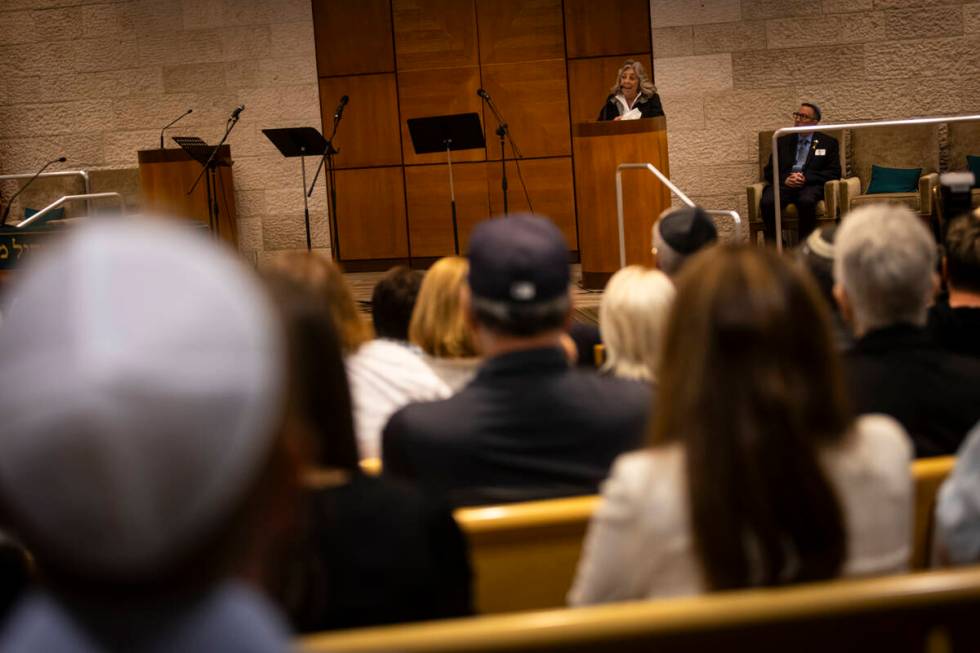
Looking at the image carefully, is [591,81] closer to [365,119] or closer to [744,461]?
[365,119]

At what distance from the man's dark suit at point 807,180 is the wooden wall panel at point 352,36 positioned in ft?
11.7

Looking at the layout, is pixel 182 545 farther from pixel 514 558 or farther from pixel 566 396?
pixel 566 396

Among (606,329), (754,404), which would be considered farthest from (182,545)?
(606,329)

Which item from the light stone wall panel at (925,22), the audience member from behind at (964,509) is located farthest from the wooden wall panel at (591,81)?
the audience member from behind at (964,509)

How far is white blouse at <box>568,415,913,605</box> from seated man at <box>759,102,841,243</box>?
7.32 meters

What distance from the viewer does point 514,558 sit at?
1862 millimetres

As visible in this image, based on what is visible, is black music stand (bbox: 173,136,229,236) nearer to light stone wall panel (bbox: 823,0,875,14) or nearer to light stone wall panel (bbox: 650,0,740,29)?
light stone wall panel (bbox: 650,0,740,29)

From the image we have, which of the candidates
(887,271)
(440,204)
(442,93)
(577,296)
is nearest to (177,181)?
(440,204)

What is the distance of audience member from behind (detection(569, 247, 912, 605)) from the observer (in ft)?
4.80

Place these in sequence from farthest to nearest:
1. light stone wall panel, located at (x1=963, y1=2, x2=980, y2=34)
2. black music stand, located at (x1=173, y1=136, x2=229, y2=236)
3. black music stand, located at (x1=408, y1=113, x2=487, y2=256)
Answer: light stone wall panel, located at (x1=963, y1=2, x2=980, y2=34) → black music stand, located at (x1=173, y1=136, x2=229, y2=236) → black music stand, located at (x1=408, y1=113, x2=487, y2=256)

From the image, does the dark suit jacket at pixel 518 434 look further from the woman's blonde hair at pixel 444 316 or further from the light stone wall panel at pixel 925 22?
the light stone wall panel at pixel 925 22

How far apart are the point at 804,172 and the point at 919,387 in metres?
7.05

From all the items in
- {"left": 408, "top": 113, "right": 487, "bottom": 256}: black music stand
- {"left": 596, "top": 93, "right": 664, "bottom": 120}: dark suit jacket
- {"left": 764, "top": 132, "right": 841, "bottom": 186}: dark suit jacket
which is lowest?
{"left": 764, "top": 132, "right": 841, "bottom": 186}: dark suit jacket

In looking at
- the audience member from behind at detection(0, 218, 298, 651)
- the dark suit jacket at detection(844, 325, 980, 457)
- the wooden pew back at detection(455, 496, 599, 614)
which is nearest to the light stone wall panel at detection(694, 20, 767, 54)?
the dark suit jacket at detection(844, 325, 980, 457)
